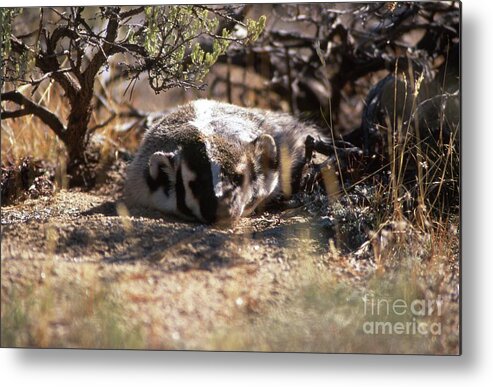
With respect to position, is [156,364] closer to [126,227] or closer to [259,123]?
[126,227]

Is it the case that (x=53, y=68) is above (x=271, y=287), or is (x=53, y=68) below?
above

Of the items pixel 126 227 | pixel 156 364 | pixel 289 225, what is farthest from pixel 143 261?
pixel 289 225

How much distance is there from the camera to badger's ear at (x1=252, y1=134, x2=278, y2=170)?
3.68m

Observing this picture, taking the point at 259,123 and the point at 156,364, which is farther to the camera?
the point at 259,123

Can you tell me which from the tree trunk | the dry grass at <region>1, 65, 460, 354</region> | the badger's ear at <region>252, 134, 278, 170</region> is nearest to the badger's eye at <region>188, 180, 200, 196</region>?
the badger's ear at <region>252, 134, 278, 170</region>

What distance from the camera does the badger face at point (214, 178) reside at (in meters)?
3.38

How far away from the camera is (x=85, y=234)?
10.9 ft

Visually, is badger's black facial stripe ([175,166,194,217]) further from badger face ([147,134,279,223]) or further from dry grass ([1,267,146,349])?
dry grass ([1,267,146,349])

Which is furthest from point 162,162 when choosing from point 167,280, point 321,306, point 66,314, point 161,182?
point 321,306

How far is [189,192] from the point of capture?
3.45 metres

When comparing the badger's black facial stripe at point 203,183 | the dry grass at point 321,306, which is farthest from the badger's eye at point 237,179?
the dry grass at point 321,306

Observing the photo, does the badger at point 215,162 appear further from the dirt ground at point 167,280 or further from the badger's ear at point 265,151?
the dirt ground at point 167,280

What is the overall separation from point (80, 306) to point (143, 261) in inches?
12.8

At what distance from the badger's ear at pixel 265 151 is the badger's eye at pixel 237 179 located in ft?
0.63
